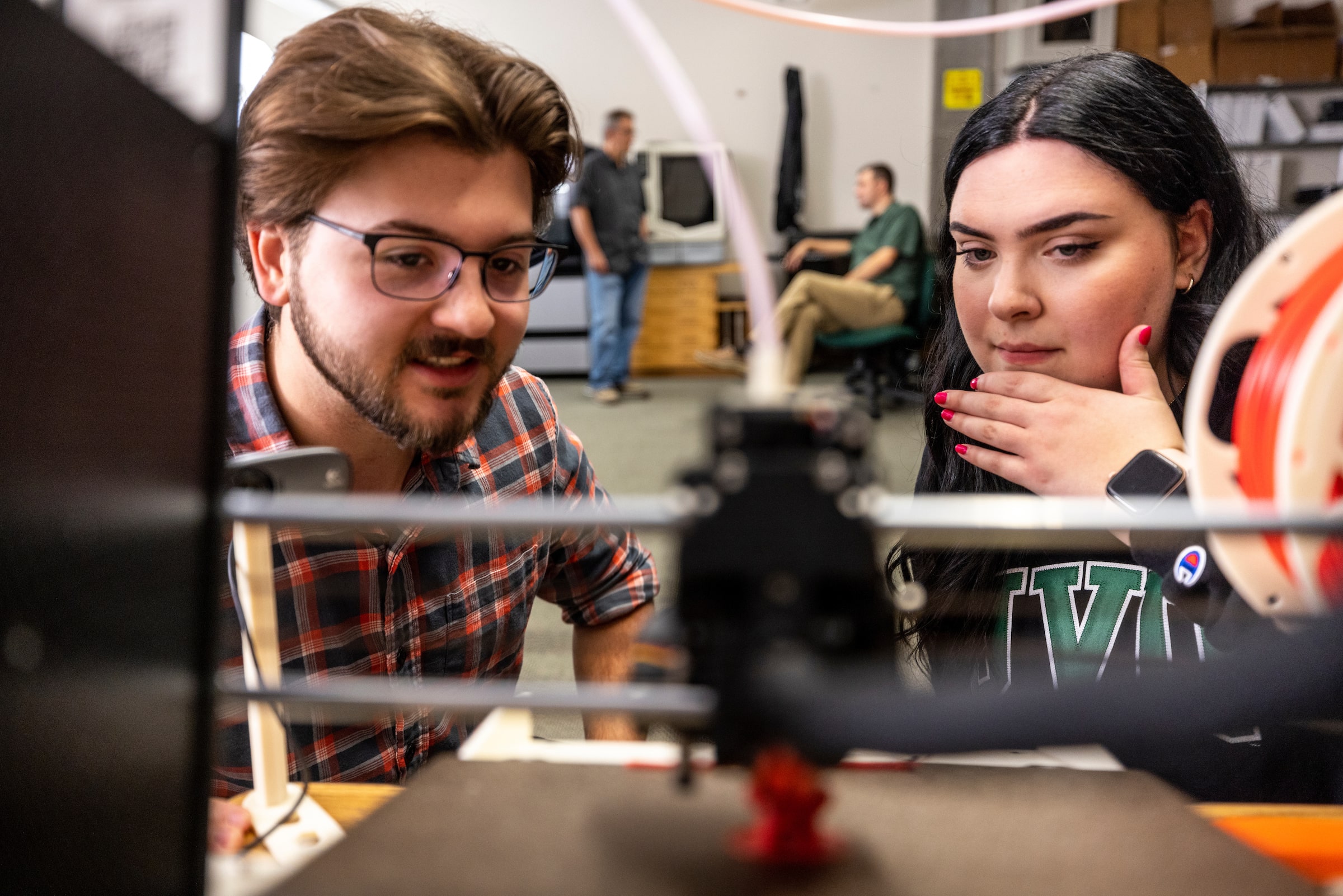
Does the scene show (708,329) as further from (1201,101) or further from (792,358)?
(1201,101)

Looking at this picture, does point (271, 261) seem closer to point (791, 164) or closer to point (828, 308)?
point (828, 308)

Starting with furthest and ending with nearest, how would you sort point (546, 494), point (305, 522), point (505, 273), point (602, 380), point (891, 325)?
point (602, 380), point (891, 325), point (546, 494), point (505, 273), point (305, 522)

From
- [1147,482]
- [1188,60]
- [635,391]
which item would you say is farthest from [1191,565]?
[635,391]

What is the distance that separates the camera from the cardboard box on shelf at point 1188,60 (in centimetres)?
59

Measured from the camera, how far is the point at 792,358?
1.55ft

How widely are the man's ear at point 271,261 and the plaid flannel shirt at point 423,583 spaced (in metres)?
0.07

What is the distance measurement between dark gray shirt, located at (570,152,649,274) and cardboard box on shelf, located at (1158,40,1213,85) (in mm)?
539

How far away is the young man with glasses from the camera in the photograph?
0.57m

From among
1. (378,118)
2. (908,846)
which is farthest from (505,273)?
(908,846)

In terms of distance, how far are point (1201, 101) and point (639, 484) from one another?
2.22ft

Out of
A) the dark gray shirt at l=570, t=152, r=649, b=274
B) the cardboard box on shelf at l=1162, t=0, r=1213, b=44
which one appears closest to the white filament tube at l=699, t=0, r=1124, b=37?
the cardboard box on shelf at l=1162, t=0, r=1213, b=44

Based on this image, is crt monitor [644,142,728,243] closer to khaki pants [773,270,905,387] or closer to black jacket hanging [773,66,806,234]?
khaki pants [773,270,905,387]

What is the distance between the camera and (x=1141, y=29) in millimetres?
645

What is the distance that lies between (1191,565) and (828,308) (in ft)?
1.42
